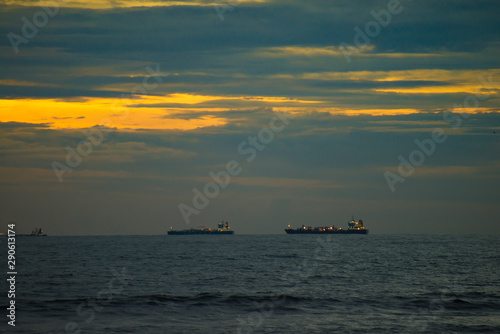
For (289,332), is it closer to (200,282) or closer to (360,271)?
(200,282)

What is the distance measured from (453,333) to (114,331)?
23.6 m

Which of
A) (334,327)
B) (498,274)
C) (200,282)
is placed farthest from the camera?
(498,274)

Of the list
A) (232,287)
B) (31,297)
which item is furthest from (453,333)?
(31,297)

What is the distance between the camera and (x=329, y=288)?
195 ft

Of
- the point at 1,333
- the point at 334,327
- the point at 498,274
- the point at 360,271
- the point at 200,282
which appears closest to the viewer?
the point at 1,333

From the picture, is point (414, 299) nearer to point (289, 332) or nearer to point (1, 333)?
point (289, 332)

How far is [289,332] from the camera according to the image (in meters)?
37.5

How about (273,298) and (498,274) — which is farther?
(498,274)

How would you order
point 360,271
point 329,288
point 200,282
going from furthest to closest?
point 360,271 < point 200,282 < point 329,288

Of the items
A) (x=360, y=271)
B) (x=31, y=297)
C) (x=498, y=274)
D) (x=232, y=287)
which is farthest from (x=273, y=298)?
(x=498, y=274)

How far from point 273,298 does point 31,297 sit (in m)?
23.5

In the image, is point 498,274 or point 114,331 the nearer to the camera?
point 114,331

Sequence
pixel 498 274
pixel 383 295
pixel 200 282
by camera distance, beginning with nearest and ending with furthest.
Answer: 1. pixel 383 295
2. pixel 200 282
3. pixel 498 274

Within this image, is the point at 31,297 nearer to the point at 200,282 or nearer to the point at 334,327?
Result: the point at 200,282
